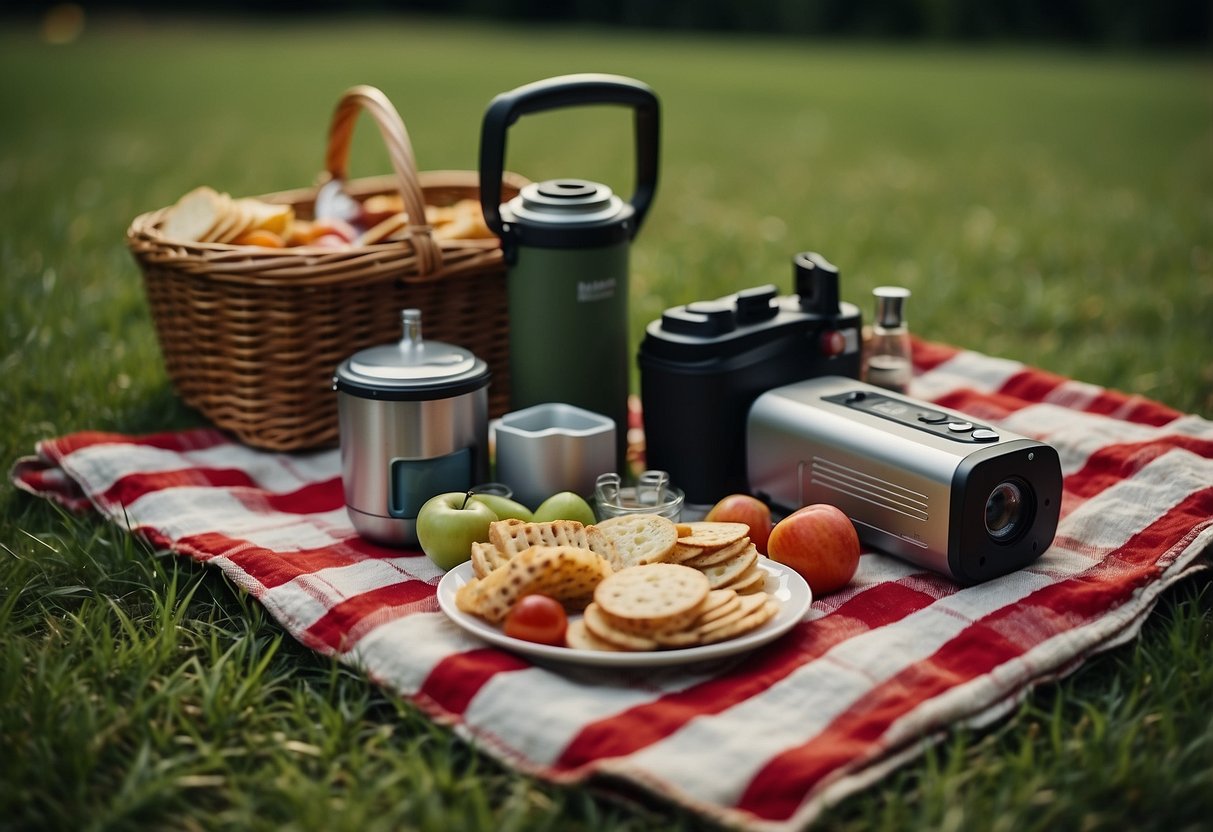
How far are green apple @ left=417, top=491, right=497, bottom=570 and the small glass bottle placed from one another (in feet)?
2.92

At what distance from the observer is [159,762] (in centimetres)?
162

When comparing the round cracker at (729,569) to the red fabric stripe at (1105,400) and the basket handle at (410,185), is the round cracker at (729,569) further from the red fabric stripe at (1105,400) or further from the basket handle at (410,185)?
the red fabric stripe at (1105,400)

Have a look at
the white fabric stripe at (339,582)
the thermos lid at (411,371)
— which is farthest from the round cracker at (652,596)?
the thermos lid at (411,371)

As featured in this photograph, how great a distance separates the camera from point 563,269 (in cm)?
241

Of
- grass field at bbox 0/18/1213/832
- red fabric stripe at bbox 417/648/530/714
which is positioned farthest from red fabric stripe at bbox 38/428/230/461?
red fabric stripe at bbox 417/648/530/714

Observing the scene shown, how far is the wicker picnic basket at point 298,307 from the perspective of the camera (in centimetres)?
253

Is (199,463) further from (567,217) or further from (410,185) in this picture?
(567,217)

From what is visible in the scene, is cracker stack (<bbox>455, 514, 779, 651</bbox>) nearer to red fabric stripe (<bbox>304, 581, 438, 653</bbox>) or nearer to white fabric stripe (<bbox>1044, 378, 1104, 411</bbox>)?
red fabric stripe (<bbox>304, 581, 438, 653</bbox>)

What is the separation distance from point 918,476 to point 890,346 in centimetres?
61

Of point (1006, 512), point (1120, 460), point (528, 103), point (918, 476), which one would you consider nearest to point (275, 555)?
point (528, 103)

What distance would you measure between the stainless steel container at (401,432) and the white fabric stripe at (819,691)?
780 millimetres

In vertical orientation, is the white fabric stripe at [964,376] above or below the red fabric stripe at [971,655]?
above

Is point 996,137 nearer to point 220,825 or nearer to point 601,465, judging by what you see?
point 601,465

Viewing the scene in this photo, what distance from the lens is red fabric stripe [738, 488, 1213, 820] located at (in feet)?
5.02
